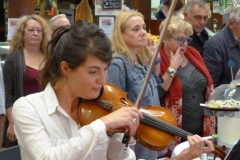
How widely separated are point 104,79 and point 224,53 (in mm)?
2071

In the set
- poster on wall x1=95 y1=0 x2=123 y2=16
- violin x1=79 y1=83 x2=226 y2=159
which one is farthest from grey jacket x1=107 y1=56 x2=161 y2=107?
poster on wall x1=95 y1=0 x2=123 y2=16

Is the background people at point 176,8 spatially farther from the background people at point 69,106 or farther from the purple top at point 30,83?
the background people at point 69,106

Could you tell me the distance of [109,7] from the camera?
3984 millimetres

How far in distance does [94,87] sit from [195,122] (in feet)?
5.24

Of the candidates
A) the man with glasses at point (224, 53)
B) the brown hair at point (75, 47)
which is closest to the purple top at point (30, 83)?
the man with glasses at point (224, 53)

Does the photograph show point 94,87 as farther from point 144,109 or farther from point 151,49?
point 151,49

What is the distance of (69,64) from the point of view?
1.44 metres

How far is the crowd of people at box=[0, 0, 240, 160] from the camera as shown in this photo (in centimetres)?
140

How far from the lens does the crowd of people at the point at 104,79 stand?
1.40 meters

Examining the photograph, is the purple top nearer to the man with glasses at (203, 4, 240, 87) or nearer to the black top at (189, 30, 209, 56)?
the man with glasses at (203, 4, 240, 87)

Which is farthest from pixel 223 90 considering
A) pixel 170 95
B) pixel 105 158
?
pixel 105 158

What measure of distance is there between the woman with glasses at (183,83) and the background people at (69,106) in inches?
51.8

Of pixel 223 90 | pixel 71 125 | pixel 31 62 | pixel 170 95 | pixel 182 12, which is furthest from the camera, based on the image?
pixel 182 12

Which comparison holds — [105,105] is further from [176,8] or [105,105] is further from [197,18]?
[176,8]
